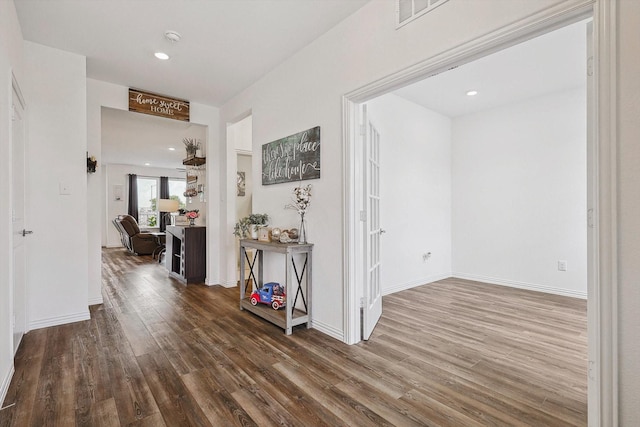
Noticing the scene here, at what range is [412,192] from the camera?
14.6ft

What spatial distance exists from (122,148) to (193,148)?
328 centimetres

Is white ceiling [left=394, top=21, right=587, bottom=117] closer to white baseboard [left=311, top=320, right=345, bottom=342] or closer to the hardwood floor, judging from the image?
the hardwood floor

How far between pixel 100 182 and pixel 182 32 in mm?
1936

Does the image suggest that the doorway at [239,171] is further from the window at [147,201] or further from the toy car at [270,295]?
the window at [147,201]

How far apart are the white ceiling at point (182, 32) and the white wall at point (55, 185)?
0.98 feet

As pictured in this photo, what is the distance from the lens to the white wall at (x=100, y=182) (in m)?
3.58

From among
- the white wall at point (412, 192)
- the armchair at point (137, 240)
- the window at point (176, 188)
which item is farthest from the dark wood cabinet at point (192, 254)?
the window at point (176, 188)

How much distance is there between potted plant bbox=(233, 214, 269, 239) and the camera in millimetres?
3324

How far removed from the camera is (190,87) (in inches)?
152

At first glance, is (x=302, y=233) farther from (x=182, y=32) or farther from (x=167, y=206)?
(x=167, y=206)

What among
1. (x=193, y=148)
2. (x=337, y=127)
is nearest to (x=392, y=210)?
(x=337, y=127)

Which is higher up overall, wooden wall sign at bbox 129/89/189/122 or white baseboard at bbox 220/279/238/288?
wooden wall sign at bbox 129/89/189/122

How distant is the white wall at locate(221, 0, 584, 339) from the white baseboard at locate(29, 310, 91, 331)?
6.64 feet

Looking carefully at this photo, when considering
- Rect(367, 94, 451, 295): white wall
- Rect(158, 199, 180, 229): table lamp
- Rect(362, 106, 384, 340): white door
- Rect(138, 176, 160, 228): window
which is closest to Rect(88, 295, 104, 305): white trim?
Rect(362, 106, 384, 340): white door
